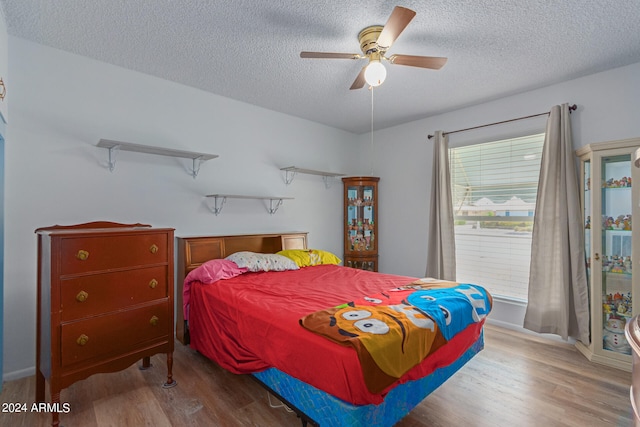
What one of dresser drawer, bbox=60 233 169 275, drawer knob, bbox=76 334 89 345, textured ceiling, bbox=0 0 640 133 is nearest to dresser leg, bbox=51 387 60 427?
drawer knob, bbox=76 334 89 345

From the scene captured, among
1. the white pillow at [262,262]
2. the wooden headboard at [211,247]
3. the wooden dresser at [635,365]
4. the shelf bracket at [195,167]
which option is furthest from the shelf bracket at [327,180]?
the wooden dresser at [635,365]

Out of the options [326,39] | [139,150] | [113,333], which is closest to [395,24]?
[326,39]

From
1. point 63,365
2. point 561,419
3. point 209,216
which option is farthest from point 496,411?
point 209,216

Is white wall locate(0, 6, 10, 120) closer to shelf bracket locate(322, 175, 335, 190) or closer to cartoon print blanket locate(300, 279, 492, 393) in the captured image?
cartoon print blanket locate(300, 279, 492, 393)

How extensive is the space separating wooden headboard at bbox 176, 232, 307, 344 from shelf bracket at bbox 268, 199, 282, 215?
1.14 ft

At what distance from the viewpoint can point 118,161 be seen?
105 inches

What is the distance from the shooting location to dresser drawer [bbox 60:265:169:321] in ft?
5.81

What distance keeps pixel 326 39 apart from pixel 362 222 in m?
2.72

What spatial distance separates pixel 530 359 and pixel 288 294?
2.27 meters

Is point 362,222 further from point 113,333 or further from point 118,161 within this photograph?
point 113,333

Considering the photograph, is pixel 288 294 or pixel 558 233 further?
pixel 558 233

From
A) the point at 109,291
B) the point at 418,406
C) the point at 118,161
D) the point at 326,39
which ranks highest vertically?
the point at 326,39

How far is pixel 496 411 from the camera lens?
1913 mm

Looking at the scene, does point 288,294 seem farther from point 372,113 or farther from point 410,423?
point 372,113
